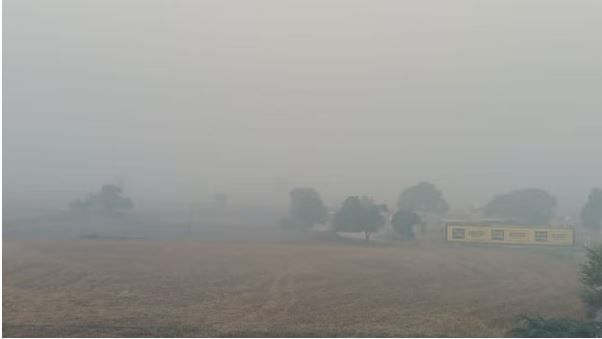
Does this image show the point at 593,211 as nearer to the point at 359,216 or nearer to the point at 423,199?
the point at 423,199

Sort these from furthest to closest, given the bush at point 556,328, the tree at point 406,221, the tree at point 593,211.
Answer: the tree at point 406,221, the tree at point 593,211, the bush at point 556,328

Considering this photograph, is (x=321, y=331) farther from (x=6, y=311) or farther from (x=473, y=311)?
(x=6, y=311)

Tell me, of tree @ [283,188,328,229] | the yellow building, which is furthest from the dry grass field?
tree @ [283,188,328,229]

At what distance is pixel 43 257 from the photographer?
5.86 meters

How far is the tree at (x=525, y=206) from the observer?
5.93 m

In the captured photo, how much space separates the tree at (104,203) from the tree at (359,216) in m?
2.02

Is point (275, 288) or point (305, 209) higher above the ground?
point (305, 209)

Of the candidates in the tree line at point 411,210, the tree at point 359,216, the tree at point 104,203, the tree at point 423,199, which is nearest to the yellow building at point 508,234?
the tree line at point 411,210

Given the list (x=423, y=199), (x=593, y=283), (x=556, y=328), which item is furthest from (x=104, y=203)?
(x=593, y=283)

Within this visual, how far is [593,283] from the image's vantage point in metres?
5.59

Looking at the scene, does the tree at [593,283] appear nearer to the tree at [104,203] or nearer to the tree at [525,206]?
the tree at [525,206]

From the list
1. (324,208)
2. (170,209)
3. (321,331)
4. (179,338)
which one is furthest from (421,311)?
(170,209)

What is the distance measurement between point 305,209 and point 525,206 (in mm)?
2091

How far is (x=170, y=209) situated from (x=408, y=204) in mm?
2276
